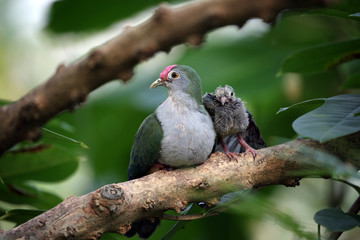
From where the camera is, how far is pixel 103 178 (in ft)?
10.5

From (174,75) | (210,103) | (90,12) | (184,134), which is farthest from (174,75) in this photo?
(90,12)

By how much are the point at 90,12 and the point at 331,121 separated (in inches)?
74.7

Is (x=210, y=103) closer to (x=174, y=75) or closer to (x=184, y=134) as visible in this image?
(x=174, y=75)

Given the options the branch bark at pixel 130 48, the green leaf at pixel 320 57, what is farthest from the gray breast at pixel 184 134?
the branch bark at pixel 130 48

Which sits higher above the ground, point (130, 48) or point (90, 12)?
point (90, 12)

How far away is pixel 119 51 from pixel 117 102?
2500 millimetres

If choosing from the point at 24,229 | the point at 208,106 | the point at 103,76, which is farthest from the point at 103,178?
the point at 103,76

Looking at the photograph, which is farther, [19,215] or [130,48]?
[19,215]

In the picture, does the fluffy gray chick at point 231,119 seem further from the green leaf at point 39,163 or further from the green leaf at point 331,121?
the green leaf at point 39,163

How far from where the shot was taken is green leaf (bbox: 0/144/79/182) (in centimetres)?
259

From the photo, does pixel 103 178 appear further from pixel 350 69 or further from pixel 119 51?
pixel 119 51

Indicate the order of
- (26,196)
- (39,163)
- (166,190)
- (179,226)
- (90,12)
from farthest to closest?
(90,12) → (39,163) → (26,196) → (179,226) → (166,190)

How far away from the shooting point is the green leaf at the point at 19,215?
2107mm

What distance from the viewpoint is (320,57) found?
2443mm
